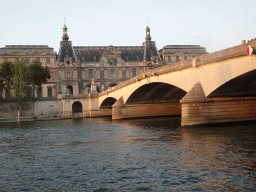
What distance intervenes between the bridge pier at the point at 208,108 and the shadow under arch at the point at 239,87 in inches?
20.2

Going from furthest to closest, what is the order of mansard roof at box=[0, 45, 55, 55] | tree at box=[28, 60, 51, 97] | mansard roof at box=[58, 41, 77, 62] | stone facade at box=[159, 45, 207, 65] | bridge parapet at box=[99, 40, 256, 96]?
stone facade at box=[159, 45, 207, 65], mansard roof at box=[58, 41, 77, 62], mansard roof at box=[0, 45, 55, 55], tree at box=[28, 60, 51, 97], bridge parapet at box=[99, 40, 256, 96]

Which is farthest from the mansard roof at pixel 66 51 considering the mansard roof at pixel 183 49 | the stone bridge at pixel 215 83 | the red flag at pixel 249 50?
the red flag at pixel 249 50

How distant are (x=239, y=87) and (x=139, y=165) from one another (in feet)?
62.1

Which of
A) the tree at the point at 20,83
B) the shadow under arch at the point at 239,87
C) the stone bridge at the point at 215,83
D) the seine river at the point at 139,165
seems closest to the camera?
the seine river at the point at 139,165

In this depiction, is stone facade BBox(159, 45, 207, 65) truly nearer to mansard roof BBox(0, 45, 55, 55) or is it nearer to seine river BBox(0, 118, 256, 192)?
mansard roof BBox(0, 45, 55, 55)

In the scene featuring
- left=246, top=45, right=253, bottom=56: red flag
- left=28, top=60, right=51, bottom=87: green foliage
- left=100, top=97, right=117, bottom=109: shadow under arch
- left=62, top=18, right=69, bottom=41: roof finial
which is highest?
left=62, top=18, right=69, bottom=41: roof finial

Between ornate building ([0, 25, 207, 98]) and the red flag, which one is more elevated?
ornate building ([0, 25, 207, 98])

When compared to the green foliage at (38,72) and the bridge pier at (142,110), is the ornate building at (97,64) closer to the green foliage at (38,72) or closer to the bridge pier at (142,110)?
the green foliage at (38,72)

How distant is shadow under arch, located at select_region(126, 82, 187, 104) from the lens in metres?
53.1

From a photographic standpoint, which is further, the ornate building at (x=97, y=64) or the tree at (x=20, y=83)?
the ornate building at (x=97, y=64)

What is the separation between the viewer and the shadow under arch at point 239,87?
30.8 metres

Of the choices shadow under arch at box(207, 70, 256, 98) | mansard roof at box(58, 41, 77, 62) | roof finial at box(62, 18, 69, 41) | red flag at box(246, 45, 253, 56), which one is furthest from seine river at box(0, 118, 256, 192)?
roof finial at box(62, 18, 69, 41)

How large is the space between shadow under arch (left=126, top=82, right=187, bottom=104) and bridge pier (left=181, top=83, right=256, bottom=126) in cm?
1575

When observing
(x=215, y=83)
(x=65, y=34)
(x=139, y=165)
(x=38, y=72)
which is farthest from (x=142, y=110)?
(x=65, y=34)
